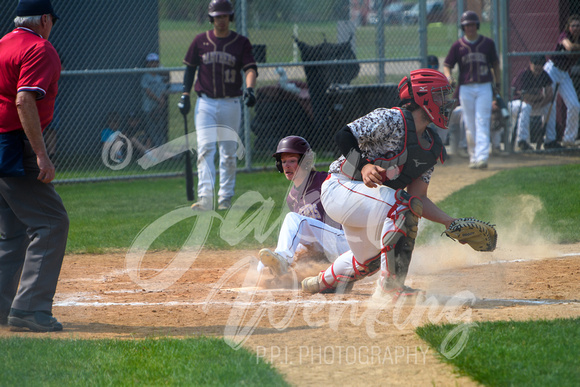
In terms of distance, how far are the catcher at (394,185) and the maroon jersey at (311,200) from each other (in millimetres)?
801

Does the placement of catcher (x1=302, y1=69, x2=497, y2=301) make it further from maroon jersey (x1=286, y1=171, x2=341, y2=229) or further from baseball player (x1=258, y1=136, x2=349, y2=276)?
maroon jersey (x1=286, y1=171, x2=341, y2=229)

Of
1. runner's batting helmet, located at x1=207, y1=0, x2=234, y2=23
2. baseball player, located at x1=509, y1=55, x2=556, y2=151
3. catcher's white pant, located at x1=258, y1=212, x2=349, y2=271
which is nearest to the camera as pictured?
catcher's white pant, located at x1=258, y1=212, x2=349, y2=271

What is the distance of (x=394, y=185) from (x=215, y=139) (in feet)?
14.5

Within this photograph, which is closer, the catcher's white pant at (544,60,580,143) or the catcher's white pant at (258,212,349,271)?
the catcher's white pant at (258,212,349,271)

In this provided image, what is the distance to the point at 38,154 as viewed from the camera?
396 cm

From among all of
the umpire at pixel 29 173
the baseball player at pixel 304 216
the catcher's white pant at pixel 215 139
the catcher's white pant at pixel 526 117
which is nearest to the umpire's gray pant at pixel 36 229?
the umpire at pixel 29 173

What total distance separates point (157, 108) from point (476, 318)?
29.4ft

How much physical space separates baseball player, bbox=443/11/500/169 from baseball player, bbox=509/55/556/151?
1.67 meters

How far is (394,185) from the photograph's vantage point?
454cm

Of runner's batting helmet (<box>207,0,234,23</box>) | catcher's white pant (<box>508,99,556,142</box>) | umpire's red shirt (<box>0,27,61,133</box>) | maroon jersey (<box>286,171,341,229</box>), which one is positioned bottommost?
catcher's white pant (<box>508,99,556,142</box>)

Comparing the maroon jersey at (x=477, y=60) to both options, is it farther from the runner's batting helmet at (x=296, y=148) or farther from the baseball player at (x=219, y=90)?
the runner's batting helmet at (x=296, y=148)

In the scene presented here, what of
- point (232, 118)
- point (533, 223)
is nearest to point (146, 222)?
point (232, 118)

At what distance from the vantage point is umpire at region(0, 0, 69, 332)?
3938 mm

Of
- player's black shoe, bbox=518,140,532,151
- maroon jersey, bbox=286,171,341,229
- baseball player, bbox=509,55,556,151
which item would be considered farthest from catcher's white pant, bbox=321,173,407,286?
player's black shoe, bbox=518,140,532,151
